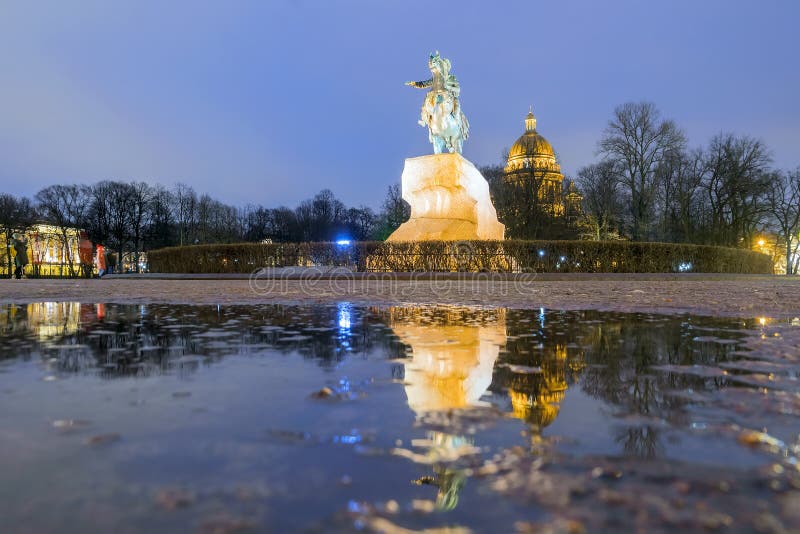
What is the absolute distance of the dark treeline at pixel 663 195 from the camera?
42625 mm

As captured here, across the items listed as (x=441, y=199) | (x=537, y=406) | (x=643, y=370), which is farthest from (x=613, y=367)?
(x=441, y=199)

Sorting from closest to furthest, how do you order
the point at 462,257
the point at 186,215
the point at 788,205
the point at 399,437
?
the point at 399,437 → the point at 462,257 → the point at 788,205 → the point at 186,215

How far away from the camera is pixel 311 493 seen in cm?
152

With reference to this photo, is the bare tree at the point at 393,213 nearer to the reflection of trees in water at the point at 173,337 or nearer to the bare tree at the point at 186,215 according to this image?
the bare tree at the point at 186,215

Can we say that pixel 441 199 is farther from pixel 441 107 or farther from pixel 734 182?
pixel 734 182

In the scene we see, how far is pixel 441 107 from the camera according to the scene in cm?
2639

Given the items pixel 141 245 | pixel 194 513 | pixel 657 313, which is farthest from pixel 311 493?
pixel 141 245

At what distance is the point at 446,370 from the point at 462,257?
20.0 m

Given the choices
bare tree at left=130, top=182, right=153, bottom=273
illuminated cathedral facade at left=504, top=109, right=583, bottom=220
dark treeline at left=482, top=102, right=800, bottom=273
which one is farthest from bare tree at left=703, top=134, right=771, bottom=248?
bare tree at left=130, top=182, right=153, bottom=273

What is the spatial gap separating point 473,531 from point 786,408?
1955 mm

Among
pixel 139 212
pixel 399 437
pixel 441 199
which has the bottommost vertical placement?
pixel 399 437

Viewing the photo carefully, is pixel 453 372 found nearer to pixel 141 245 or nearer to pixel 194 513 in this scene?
pixel 194 513

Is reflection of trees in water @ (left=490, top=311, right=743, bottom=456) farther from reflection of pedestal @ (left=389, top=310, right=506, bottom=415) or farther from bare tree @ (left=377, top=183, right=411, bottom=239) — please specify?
bare tree @ (left=377, top=183, right=411, bottom=239)

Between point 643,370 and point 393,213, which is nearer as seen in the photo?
point 643,370
